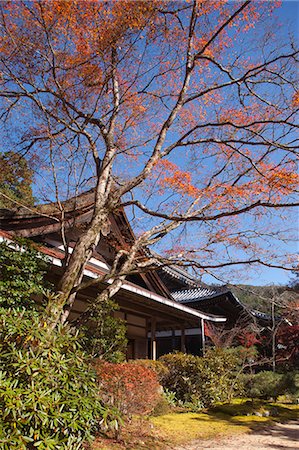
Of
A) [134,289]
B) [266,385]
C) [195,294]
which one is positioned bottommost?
[266,385]

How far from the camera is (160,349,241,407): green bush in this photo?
1133cm

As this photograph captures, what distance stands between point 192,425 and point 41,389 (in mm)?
5691

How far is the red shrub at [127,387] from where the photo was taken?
6.22 meters

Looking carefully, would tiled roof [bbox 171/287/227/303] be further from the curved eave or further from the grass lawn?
the grass lawn

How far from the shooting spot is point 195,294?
20656mm

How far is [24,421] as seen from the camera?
343 centimetres

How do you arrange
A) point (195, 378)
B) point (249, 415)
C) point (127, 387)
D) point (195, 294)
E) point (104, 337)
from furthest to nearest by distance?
point (195, 294), point (195, 378), point (249, 415), point (104, 337), point (127, 387)

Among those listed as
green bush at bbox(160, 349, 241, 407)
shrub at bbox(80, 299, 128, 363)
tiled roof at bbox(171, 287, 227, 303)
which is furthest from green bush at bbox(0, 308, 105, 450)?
tiled roof at bbox(171, 287, 227, 303)

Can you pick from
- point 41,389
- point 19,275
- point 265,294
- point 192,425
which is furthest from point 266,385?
point 41,389

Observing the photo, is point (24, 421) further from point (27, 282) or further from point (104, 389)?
point (27, 282)

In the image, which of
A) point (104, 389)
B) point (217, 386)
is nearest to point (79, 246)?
point (104, 389)

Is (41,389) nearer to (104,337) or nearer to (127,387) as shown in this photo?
(127,387)

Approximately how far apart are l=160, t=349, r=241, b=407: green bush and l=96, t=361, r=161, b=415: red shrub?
4618 mm

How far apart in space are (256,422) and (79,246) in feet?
22.7
